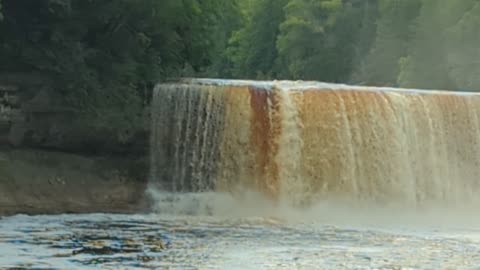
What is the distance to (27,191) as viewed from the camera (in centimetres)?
2553

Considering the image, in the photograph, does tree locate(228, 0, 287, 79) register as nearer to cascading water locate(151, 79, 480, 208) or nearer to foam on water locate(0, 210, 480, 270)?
cascading water locate(151, 79, 480, 208)

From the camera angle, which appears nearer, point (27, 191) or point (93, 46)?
point (27, 191)

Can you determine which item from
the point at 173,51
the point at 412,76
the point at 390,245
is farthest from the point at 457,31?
the point at 390,245

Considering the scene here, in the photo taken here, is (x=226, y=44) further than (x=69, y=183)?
Yes

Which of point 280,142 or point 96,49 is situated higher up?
point 96,49

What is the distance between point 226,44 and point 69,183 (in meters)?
58.0

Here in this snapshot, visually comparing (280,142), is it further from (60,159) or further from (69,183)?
(60,159)

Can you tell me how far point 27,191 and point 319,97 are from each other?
23.6ft

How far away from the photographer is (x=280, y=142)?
90.1ft

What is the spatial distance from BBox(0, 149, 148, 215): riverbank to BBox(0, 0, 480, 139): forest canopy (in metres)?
1.00

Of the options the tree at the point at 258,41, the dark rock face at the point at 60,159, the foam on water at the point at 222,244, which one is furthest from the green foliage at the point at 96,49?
the tree at the point at 258,41

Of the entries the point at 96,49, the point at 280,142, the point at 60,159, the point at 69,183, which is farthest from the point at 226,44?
the point at 69,183

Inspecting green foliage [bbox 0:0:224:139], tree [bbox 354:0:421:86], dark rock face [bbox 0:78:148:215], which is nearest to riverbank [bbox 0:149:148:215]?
dark rock face [bbox 0:78:148:215]

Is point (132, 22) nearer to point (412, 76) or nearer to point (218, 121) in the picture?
point (218, 121)
